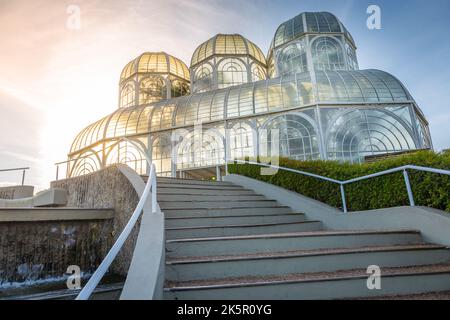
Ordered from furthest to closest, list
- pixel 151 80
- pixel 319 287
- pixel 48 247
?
1. pixel 151 80
2. pixel 48 247
3. pixel 319 287

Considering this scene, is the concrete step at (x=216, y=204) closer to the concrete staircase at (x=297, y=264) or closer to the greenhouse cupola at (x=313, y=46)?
the concrete staircase at (x=297, y=264)

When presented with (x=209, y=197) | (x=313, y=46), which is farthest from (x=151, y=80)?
(x=209, y=197)

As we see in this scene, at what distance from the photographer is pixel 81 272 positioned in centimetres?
496

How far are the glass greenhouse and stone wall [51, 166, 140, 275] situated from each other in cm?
352

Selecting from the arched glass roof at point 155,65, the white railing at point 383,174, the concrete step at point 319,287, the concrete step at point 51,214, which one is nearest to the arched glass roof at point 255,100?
the arched glass roof at point 155,65

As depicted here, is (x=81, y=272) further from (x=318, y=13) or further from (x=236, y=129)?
(x=318, y=13)

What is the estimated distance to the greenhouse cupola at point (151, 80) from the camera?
25.2 metres

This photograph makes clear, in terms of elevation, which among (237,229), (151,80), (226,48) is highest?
(226,48)

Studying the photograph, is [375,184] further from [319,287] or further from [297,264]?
[319,287]

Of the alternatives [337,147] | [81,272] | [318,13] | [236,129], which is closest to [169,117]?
[236,129]

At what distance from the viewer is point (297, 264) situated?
293cm

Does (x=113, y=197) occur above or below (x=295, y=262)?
above

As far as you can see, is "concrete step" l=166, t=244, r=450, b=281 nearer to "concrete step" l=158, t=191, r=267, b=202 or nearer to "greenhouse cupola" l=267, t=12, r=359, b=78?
"concrete step" l=158, t=191, r=267, b=202

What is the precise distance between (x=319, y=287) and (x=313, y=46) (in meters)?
21.8
